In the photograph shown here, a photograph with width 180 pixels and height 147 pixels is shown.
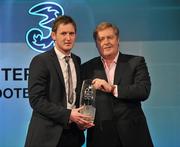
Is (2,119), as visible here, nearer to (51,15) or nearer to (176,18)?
(51,15)

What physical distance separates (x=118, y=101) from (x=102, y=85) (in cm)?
17

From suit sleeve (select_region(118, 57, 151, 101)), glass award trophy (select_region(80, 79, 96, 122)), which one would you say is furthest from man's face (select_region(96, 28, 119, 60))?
glass award trophy (select_region(80, 79, 96, 122))

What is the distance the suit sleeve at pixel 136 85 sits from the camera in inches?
99.8

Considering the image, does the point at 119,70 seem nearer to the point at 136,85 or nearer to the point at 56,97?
the point at 136,85

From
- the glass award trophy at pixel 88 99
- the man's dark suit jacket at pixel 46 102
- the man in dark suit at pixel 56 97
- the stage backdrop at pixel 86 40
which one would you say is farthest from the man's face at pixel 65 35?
the stage backdrop at pixel 86 40

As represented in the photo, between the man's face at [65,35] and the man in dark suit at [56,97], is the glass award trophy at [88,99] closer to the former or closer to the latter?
the man in dark suit at [56,97]

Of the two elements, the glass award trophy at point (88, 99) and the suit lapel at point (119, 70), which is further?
the suit lapel at point (119, 70)

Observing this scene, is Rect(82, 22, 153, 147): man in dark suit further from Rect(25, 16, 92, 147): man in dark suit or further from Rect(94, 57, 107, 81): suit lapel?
Rect(25, 16, 92, 147): man in dark suit

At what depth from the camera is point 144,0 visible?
387cm

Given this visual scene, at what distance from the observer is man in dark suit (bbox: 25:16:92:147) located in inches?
96.2

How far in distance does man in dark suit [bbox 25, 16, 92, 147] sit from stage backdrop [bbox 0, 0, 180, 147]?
132 centimetres

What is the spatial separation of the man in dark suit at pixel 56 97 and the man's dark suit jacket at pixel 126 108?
155 millimetres

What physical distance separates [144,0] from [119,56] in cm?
134

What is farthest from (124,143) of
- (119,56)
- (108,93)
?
(119,56)
